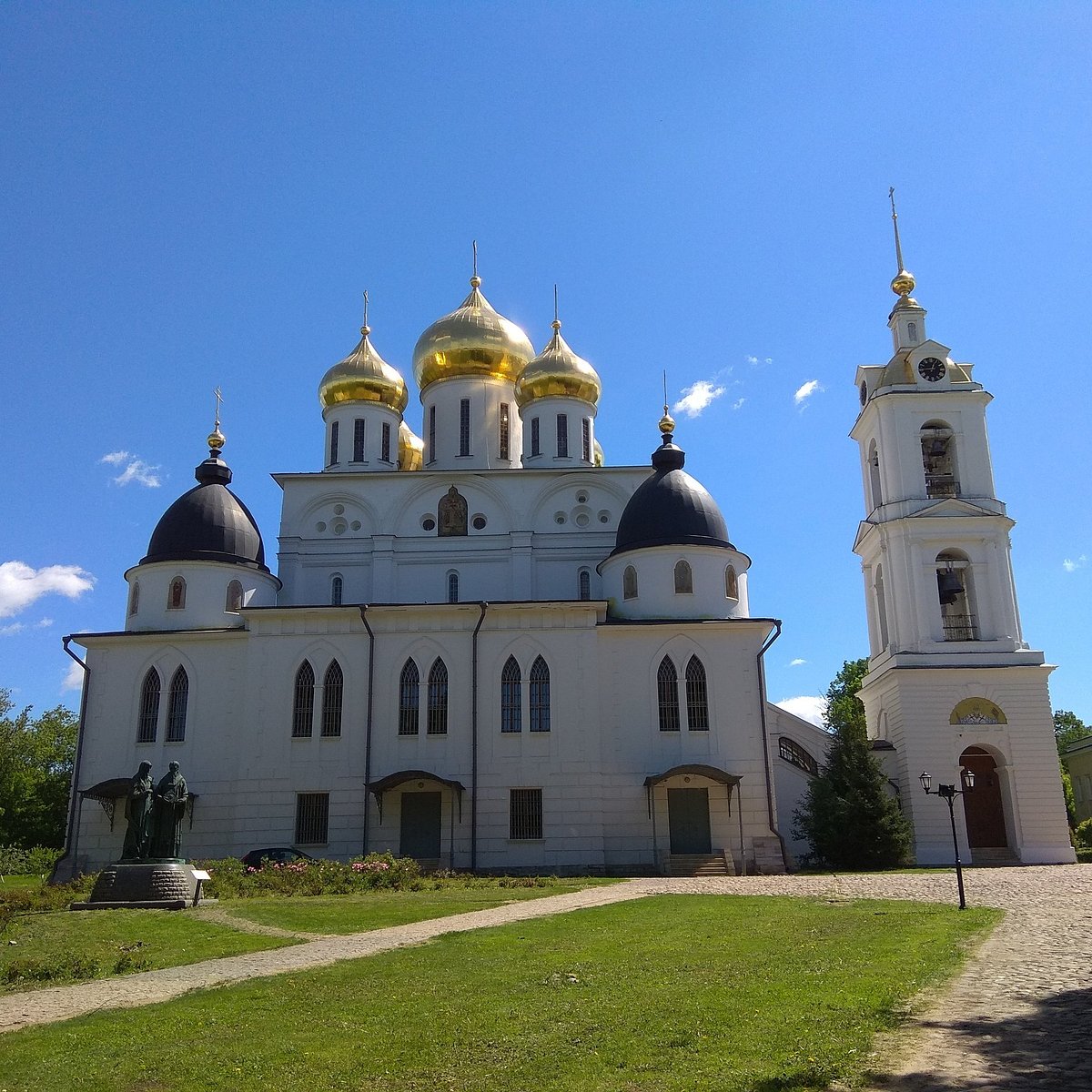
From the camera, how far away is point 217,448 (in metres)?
32.3

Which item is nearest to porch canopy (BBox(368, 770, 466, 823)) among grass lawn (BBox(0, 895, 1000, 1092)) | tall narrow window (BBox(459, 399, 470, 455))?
tall narrow window (BBox(459, 399, 470, 455))

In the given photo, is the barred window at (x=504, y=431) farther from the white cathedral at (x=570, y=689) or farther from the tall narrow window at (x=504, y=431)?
the white cathedral at (x=570, y=689)

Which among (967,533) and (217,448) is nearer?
(967,533)

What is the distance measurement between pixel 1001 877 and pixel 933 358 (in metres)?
15.8

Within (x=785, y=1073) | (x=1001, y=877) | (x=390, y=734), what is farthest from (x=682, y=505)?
(x=785, y=1073)

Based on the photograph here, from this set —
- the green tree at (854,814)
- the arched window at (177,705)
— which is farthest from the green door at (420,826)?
the green tree at (854,814)

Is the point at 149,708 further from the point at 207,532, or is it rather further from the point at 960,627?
the point at 960,627

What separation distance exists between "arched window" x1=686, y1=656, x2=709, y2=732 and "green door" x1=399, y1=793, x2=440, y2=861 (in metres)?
6.51

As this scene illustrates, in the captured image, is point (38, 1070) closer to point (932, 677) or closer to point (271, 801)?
point (271, 801)

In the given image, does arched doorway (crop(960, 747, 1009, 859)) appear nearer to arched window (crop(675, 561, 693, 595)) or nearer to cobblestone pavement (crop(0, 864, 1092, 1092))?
arched window (crop(675, 561, 693, 595))

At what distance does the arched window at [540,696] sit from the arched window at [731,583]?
530cm

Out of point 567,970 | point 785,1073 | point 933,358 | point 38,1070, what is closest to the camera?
point 785,1073

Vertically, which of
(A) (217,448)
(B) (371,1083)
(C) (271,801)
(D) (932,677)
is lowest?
(B) (371,1083)

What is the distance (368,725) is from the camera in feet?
88.1
